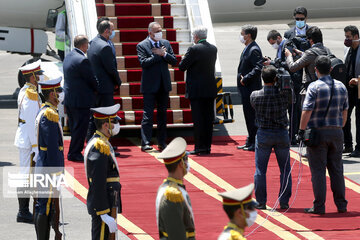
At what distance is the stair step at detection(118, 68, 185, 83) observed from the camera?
14.0 metres

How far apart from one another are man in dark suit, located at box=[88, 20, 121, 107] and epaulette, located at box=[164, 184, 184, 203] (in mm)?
6971

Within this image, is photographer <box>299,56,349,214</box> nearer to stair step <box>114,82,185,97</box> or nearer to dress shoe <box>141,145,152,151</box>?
dress shoe <box>141,145,152,151</box>

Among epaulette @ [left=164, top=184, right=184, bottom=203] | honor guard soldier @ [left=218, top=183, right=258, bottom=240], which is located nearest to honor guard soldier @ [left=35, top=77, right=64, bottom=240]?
epaulette @ [left=164, top=184, right=184, bottom=203]

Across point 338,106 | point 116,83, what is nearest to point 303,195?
point 338,106

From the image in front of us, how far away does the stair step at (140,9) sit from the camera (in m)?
14.9

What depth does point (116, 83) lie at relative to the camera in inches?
494

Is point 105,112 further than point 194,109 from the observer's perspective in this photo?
No

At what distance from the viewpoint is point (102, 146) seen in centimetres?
703

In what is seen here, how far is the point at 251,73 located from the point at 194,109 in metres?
1.00

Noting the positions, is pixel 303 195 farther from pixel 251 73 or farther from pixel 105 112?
pixel 105 112

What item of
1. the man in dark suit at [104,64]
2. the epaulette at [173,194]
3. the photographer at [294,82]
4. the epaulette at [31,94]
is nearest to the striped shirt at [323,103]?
the epaulette at [31,94]

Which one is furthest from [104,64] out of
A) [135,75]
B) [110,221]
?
[110,221]

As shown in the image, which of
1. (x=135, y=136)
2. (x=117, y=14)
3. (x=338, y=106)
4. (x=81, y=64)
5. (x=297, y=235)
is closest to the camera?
(x=297, y=235)

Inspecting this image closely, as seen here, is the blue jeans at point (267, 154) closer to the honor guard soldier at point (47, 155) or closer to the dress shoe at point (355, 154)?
the honor guard soldier at point (47, 155)
